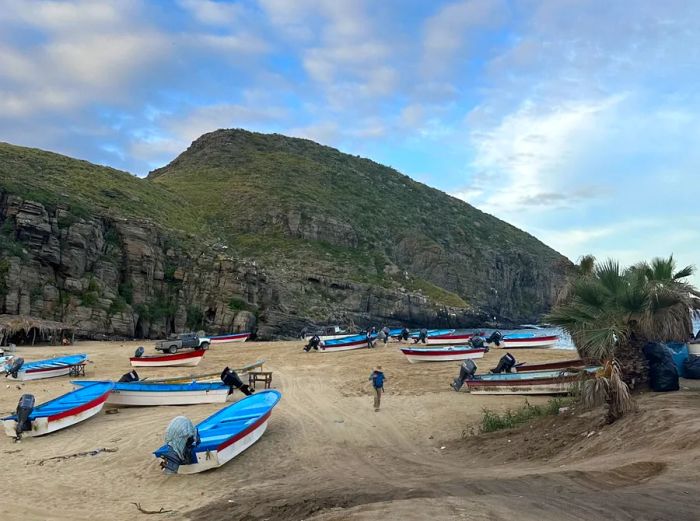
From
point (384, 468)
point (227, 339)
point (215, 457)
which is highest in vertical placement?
point (227, 339)

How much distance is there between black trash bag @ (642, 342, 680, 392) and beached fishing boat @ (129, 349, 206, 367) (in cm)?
2264

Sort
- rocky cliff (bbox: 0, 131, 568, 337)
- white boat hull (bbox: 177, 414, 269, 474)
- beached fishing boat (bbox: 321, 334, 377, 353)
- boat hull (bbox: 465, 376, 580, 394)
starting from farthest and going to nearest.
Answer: rocky cliff (bbox: 0, 131, 568, 337) → beached fishing boat (bbox: 321, 334, 377, 353) → boat hull (bbox: 465, 376, 580, 394) → white boat hull (bbox: 177, 414, 269, 474)

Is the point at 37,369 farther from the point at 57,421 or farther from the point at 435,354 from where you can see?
the point at 435,354

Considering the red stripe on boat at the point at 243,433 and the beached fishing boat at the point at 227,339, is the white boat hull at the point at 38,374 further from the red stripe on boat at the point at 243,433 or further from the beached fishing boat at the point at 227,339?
the beached fishing boat at the point at 227,339

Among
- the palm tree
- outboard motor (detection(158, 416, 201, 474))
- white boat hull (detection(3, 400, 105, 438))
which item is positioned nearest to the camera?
outboard motor (detection(158, 416, 201, 474))

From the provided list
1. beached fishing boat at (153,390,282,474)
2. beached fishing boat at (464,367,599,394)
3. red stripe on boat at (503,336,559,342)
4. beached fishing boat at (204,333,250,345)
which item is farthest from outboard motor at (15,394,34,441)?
beached fishing boat at (204,333,250,345)

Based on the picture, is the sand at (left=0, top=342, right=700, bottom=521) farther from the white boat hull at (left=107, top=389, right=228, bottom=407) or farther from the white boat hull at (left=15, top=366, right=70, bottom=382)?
the white boat hull at (left=15, top=366, right=70, bottom=382)

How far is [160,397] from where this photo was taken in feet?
54.9

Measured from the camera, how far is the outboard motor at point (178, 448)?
32.3 feet

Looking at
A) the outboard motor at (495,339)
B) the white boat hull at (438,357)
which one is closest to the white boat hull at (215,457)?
the white boat hull at (438,357)

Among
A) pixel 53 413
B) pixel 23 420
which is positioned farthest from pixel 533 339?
pixel 23 420

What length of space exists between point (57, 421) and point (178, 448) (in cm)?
597

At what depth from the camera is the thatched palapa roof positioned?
123 ft

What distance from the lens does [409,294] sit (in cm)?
7731
